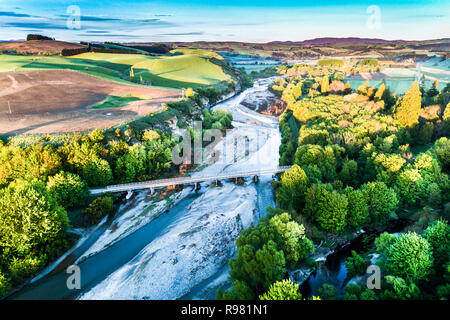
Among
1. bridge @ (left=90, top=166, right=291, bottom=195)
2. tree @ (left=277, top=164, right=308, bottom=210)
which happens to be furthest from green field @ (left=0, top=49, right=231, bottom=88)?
tree @ (left=277, top=164, right=308, bottom=210)

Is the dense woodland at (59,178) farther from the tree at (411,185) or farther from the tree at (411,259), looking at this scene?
the tree at (411,185)

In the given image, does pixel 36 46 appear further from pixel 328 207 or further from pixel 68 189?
pixel 328 207

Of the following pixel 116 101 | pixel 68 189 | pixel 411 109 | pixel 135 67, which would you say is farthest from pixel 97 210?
pixel 135 67

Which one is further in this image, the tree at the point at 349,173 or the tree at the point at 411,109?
the tree at the point at 411,109

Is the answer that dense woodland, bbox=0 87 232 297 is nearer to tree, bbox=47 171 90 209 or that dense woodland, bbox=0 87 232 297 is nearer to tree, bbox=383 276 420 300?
tree, bbox=47 171 90 209

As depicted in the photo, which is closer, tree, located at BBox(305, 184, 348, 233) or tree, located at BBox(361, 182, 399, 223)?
tree, located at BBox(305, 184, 348, 233)

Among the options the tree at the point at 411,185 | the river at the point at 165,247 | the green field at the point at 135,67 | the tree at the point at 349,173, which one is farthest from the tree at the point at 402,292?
the green field at the point at 135,67
